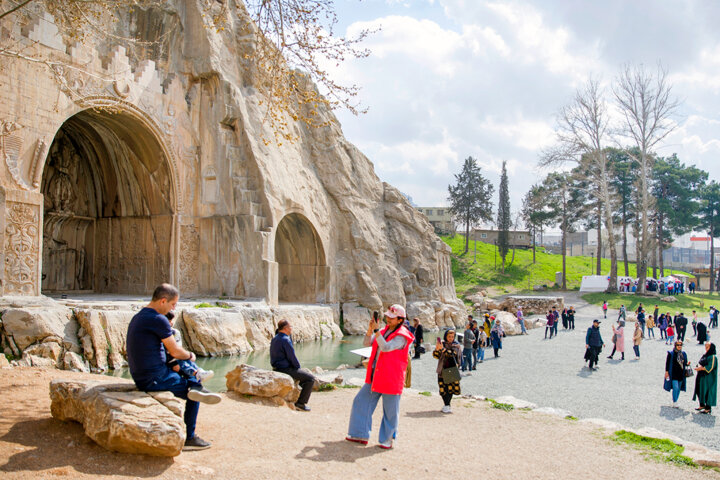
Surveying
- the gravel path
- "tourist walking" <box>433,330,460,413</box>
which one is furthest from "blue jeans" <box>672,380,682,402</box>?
"tourist walking" <box>433,330,460,413</box>

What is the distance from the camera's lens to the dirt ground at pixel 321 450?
5.37 m

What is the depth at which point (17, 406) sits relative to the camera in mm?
7043

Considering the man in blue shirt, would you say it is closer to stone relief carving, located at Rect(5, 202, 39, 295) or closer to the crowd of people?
the crowd of people

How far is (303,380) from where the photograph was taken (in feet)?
31.0

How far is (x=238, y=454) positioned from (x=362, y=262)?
25.5 m

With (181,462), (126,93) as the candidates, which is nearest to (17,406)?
(181,462)

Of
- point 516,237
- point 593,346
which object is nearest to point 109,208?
point 593,346

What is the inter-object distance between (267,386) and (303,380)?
0.62m

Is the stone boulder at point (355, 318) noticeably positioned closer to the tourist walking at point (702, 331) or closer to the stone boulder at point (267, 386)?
the tourist walking at point (702, 331)

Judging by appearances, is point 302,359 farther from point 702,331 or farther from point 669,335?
point 669,335

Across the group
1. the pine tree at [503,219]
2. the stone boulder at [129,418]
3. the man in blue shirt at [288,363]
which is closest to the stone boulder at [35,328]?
the man in blue shirt at [288,363]

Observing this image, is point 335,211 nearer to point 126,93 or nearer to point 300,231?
point 300,231

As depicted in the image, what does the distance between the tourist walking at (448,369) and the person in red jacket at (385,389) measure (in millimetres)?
2947

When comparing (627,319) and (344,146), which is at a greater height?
(344,146)
